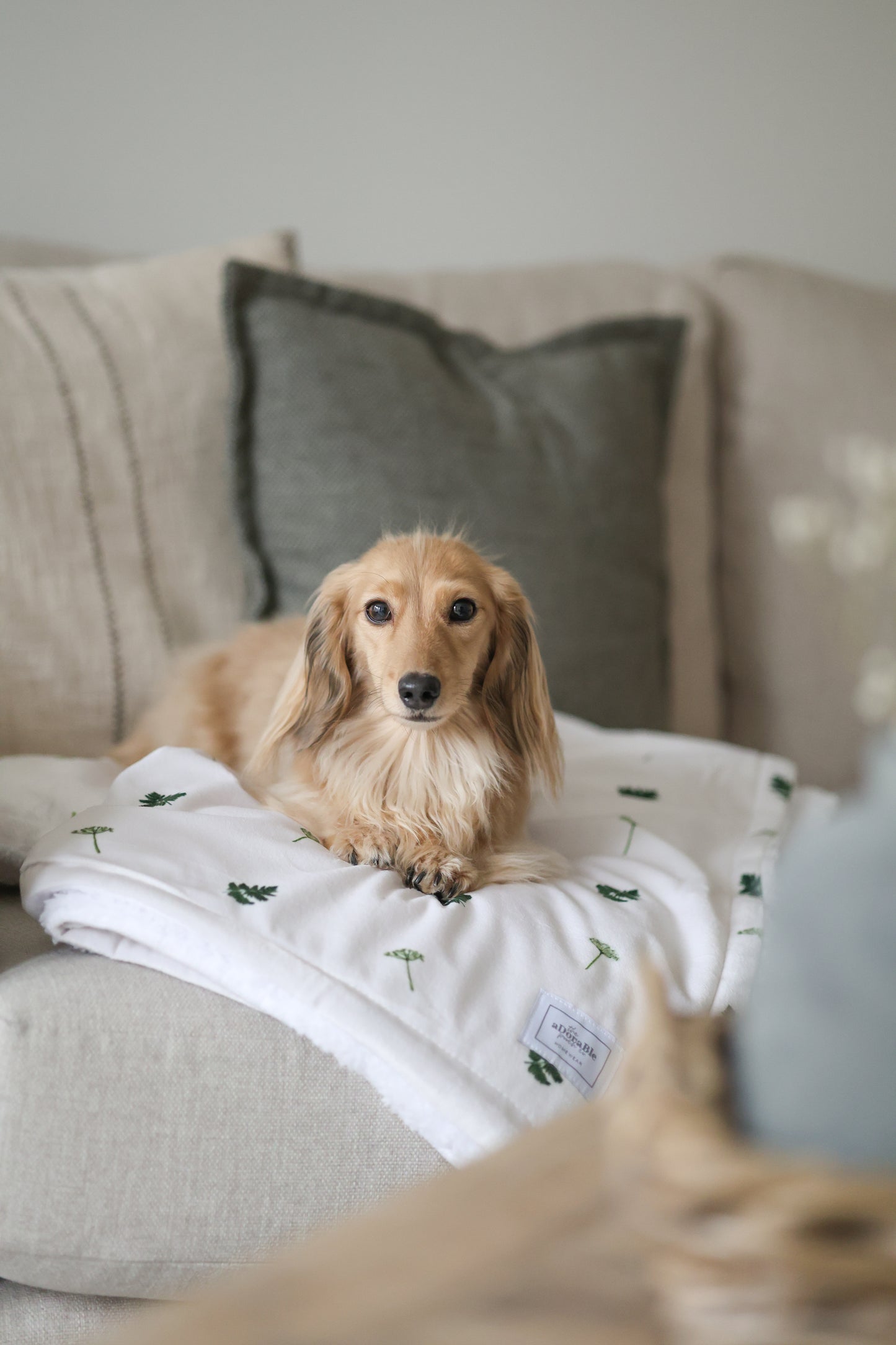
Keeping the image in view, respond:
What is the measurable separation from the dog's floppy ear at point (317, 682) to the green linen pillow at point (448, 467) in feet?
1.23

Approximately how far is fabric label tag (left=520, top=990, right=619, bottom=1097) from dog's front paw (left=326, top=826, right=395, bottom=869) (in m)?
0.36

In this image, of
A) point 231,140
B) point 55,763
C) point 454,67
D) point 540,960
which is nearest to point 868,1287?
point 540,960

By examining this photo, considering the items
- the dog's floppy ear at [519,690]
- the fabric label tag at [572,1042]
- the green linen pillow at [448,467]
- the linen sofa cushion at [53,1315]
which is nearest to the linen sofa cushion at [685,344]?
the green linen pillow at [448,467]

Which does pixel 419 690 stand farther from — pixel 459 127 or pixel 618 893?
pixel 459 127

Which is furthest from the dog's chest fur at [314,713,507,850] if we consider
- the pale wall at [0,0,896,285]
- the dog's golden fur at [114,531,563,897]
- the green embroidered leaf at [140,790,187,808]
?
the pale wall at [0,0,896,285]

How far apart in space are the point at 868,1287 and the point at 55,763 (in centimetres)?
134

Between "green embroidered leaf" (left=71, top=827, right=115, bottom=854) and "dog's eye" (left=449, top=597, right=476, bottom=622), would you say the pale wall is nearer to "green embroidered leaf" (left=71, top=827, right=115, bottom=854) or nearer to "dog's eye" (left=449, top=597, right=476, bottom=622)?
"dog's eye" (left=449, top=597, right=476, bottom=622)

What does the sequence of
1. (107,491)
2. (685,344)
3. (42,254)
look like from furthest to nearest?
(685,344), (42,254), (107,491)

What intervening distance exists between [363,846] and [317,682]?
0.87 ft

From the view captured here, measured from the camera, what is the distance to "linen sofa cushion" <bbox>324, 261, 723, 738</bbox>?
239cm

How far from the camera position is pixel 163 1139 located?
3.15 ft

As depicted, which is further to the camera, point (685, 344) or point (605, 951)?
point (685, 344)

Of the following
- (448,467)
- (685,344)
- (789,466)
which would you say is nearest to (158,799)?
(448,467)

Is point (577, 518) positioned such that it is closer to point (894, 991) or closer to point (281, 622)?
point (281, 622)
